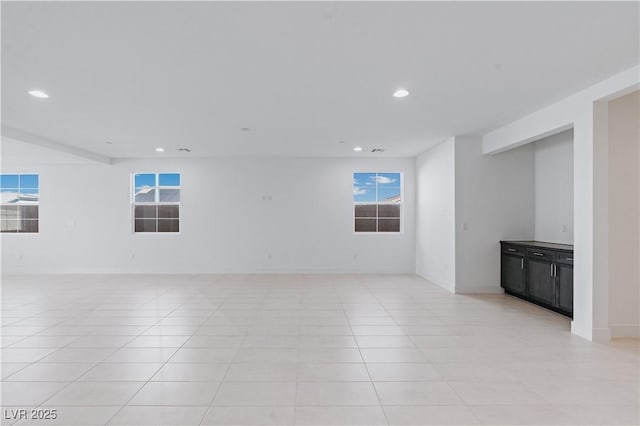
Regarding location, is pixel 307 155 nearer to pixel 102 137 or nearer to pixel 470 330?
pixel 102 137

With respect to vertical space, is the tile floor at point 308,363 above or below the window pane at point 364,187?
below

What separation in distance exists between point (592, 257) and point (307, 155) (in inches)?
212

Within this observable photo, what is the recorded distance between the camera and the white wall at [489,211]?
5824mm

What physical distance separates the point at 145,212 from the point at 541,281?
7930 mm

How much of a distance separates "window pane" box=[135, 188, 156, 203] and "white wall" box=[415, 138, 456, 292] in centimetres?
611

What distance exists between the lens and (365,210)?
808cm

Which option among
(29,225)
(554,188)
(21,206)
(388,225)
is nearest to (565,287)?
(554,188)

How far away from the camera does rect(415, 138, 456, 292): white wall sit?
5992mm

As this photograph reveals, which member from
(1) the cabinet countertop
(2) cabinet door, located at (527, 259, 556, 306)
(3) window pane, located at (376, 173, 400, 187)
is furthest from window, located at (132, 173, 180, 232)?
(2) cabinet door, located at (527, 259, 556, 306)

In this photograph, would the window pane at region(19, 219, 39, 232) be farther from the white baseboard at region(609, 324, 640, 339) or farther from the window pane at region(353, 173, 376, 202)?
the white baseboard at region(609, 324, 640, 339)

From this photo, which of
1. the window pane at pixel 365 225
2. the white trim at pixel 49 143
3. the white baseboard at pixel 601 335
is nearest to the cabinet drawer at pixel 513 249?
the white baseboard at pixel 601 335

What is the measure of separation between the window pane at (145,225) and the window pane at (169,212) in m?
0.23

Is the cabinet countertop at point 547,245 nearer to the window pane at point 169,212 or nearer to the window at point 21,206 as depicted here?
the window pane at point 169,212

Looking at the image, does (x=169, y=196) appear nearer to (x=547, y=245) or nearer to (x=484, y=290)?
(x=484, y=290)
